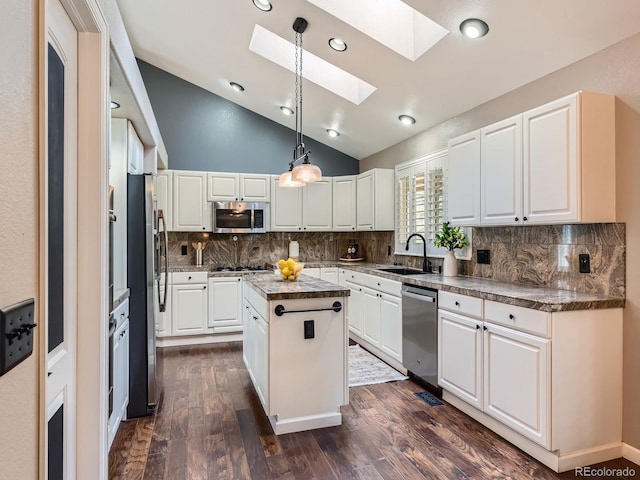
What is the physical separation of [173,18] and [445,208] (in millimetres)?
3287

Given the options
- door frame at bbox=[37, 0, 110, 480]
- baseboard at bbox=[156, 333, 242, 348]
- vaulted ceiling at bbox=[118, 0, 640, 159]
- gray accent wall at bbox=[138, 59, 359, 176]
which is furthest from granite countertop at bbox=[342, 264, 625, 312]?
gray accent wall at bbox=[138, 59, 359, 176]

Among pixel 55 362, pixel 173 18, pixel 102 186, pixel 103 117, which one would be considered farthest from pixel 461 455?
pixel 173 18

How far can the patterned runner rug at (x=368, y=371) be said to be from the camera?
3.55 m

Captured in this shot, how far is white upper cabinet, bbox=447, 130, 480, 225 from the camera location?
307cm

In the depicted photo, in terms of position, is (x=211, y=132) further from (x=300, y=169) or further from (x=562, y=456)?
(x=562, y=456)

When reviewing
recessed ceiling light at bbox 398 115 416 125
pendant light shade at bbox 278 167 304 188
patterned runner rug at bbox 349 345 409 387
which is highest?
recessed ceiling light at bbox 398 115 416 125

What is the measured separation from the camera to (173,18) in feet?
12.4

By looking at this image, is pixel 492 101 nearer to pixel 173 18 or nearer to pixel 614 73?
pixel 614 73

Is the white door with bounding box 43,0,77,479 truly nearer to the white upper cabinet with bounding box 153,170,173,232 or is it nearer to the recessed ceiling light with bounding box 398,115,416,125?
the recessed ceiling light with bounding box 398,115,416,125

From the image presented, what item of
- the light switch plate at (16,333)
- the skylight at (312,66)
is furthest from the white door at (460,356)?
the light switch plate at (16,333)

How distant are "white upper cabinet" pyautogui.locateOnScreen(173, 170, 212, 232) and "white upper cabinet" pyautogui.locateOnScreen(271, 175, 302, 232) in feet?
2.92

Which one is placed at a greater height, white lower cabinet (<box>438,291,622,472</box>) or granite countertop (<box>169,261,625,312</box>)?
granite countertop (<box>169,261,625,312</box>)

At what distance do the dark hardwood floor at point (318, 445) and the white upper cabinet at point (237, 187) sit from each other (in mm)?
2668

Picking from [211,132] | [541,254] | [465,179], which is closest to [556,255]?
[541,254]
